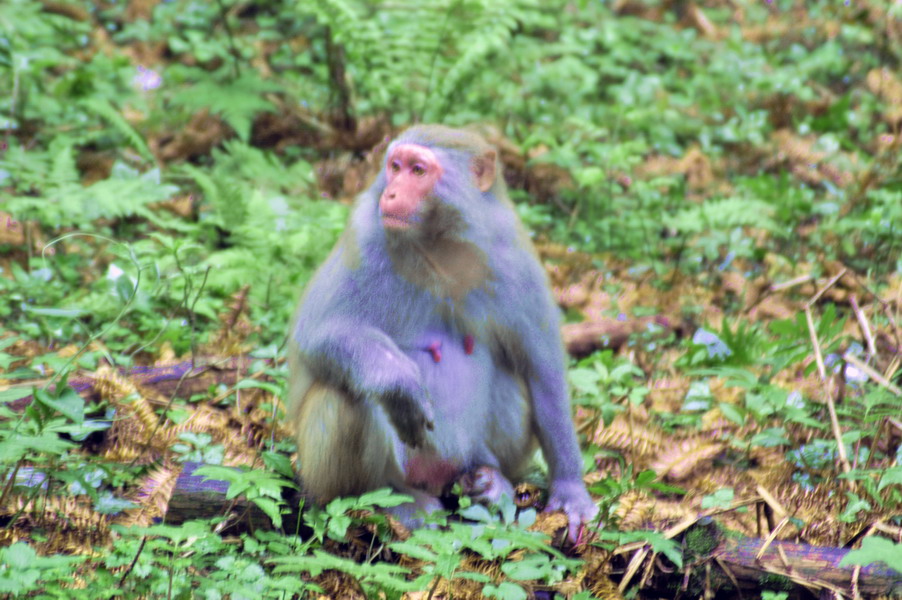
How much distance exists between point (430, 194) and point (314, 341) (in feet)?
2.55

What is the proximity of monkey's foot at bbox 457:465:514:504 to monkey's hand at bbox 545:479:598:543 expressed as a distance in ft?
0.64

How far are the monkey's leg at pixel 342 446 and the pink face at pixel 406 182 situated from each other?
2.48ft

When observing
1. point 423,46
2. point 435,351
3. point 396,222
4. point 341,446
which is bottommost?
point 341,446

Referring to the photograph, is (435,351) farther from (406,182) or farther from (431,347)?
(406,182)

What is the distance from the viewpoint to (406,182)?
12.4 ft

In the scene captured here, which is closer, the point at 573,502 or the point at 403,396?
the point at 403,396

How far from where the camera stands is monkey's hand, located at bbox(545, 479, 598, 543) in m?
3.80

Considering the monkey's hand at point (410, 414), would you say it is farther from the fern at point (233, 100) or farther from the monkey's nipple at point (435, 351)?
the fern at point (233, 100)

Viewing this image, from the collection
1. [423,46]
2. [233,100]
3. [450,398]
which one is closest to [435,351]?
[450,398]

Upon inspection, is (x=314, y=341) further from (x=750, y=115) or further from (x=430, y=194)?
(x=750, y=115)

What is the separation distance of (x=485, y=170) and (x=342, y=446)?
4.39 feet

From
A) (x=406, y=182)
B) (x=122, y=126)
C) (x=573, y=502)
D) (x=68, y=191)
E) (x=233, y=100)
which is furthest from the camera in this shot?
(x=233, y=100)

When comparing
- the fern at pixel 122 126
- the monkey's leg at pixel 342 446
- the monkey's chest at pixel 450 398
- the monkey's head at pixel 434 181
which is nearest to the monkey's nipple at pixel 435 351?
the monkey's chest at pixel 450 398

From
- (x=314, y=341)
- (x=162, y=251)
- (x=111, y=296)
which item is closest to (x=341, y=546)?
(x=314, y=341)
